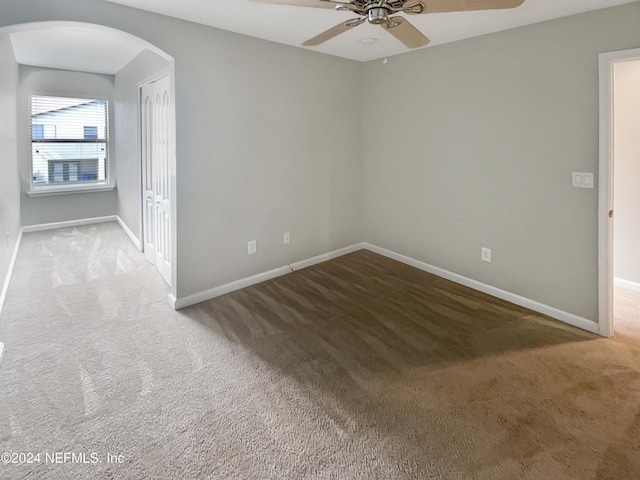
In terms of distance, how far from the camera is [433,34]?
10.5ft

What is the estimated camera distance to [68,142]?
591cm

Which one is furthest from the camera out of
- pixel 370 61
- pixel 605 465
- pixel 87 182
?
pixel 87 182

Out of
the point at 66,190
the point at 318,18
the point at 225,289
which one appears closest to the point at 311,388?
the point at 225,289

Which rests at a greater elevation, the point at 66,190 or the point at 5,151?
the point at 5,151

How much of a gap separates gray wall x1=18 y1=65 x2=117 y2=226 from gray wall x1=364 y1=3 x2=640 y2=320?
459 centimetres

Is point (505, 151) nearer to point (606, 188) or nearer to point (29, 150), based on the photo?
point (606, 188)

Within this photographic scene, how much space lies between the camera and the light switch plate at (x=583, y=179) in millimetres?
2695

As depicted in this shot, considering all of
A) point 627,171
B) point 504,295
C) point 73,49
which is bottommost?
point 504,295

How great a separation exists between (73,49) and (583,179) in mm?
5560

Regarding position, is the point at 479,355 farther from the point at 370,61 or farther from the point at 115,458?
the point at 370,61

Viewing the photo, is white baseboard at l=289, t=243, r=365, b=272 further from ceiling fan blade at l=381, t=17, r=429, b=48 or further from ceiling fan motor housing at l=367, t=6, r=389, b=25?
ceiling fan motor housing at l=367, t=6, r=389, b=25

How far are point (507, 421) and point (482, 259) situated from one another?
6.20 feet

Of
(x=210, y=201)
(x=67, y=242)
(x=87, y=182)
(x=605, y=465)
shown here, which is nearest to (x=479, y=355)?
(x=605, y=465)

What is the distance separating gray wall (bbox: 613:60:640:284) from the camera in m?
3.36
